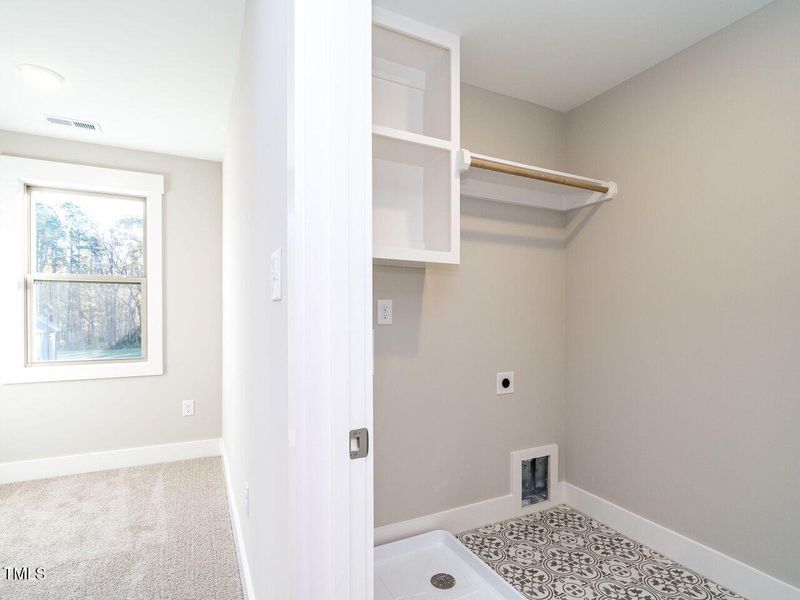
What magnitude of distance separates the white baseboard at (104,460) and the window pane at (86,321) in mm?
708

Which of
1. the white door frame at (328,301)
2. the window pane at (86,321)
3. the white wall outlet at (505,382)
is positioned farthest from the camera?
the window pane at (86,321)

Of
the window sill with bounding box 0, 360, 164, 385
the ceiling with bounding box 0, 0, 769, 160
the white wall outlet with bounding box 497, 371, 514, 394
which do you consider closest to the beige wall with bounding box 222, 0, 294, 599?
the ceiling with bounding box 0, 0, 769, 160

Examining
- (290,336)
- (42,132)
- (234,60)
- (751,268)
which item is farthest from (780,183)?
(42,132)

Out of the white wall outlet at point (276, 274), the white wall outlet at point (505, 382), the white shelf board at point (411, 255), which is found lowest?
Result: the white wall outlet at point (505, 382)

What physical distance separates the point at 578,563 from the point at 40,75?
3.49 meters

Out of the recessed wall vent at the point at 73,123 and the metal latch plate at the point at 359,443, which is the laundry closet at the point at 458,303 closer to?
the metal latch plate at the point at 359,443

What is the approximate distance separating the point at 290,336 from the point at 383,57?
1.51 m

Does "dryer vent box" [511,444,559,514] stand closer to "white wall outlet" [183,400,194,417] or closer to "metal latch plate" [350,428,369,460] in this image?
"metal latch plate" [350,428,369,460]

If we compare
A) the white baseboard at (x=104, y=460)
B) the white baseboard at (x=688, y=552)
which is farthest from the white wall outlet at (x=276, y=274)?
the white baseboard at (x=104, y=460)

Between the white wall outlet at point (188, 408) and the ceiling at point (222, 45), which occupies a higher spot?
the ceiling at point (222, 45)

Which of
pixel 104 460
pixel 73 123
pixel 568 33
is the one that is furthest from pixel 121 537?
pixel 568 33

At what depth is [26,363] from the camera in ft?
9.58

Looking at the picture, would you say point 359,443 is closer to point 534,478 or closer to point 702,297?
point 702,297

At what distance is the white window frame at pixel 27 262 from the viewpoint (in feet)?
9.21
